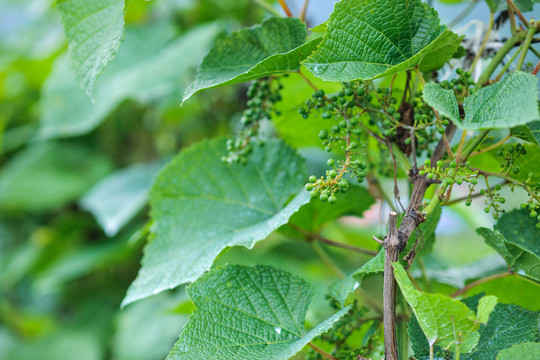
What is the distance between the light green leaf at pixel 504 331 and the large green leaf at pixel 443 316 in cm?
7

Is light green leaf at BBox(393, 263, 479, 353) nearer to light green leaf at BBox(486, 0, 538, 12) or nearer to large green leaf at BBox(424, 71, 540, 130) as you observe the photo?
large green leaf at BBox(424, 71, 540, 130)

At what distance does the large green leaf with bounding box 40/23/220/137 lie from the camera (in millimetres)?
1153

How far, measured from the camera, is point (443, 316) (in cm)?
36

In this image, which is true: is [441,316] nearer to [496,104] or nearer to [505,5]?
[496,104]

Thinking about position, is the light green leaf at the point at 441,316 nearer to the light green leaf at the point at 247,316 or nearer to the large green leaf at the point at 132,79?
the light green leaf at the point at 247,316

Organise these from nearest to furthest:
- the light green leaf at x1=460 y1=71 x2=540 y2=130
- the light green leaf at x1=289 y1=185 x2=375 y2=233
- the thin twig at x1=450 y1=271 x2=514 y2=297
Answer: the light green leaf at x1=460 y1=71 x2=540 y2=130 → the thin twig at x1=450 y1=271 x2=514 y2=297 → the light green leaf at x1=289 y1=185 x2=375 y2=233

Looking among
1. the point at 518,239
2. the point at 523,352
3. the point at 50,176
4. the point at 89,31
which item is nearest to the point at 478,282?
the point at 518,239

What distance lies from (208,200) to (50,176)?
100 centimetres

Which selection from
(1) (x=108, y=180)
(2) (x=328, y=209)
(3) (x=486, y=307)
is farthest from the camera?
(1) (x=108, y=180)

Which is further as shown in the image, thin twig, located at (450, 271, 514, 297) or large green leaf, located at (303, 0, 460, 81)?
thin twig, located at (450, 271, 514, 297)

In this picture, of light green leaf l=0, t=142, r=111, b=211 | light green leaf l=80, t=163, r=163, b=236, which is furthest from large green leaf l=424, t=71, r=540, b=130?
light green leaf l=0, t=142, r=111, b=211

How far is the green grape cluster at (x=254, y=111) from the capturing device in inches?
21.8

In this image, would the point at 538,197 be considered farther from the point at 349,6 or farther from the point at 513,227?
the point at 349,6

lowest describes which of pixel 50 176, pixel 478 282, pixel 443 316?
pixel 50 176
